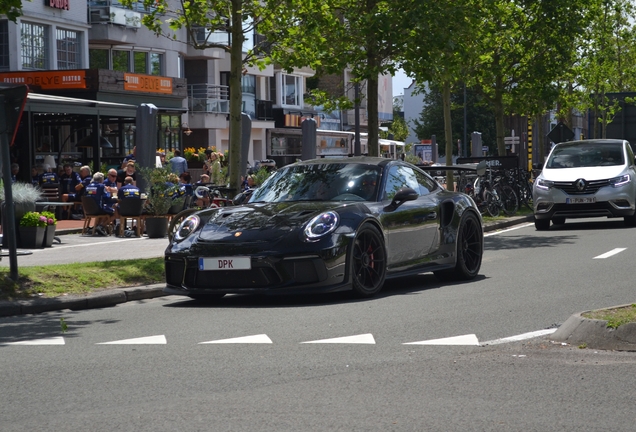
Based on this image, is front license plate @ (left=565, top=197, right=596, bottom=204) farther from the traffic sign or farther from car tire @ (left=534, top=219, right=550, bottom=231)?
the traffic sign

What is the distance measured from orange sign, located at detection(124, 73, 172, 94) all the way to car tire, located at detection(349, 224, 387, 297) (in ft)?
111

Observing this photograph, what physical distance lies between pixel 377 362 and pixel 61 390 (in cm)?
201

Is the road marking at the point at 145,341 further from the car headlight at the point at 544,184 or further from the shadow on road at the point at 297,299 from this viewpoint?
the car headlight at the point at 544,184

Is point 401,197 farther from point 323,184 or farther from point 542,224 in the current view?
point 542,224

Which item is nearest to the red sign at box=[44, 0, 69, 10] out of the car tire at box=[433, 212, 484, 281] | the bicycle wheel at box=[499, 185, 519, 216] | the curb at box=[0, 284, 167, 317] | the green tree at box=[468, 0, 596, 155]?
the green tree at box=[468, 0, 596, 155]

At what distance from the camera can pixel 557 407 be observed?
605 centimetres

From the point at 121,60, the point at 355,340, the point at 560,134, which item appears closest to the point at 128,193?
the point at 355,340

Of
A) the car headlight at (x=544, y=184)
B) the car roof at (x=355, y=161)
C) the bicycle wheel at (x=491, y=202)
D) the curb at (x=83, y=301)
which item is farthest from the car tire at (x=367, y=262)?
the bicycle wheel at (x=491, y=202)

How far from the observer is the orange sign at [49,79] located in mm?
39781

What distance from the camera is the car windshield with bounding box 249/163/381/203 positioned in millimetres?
12109

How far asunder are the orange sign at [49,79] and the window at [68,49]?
14.1ft

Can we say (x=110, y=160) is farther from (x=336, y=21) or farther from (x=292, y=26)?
(x=292, y=26)

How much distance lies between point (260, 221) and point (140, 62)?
1621 inches

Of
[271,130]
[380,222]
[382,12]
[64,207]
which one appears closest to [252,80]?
[271,130]
